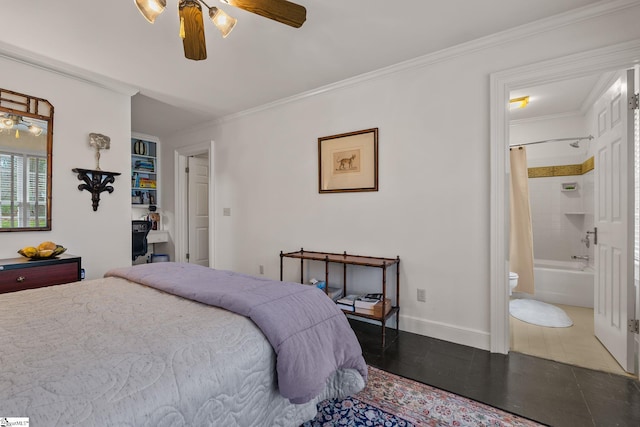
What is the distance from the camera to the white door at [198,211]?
5012 mm

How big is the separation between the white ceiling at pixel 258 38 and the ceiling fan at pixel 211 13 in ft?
1.22

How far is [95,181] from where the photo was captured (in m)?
2.98

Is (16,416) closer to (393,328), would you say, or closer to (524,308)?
(393,328)

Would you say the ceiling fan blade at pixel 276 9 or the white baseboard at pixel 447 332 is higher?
the ceiling fan blade at pixel 276 9

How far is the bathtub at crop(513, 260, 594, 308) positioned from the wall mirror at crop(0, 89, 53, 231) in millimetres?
5260

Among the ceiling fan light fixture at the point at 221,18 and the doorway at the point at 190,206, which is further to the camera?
the doorway at the point at 190,206

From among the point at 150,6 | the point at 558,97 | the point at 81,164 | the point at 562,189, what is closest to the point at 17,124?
the point at 81,164

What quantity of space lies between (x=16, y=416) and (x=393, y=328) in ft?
8.51

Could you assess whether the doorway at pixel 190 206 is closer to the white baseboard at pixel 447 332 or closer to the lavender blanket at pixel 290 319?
the lavender blanket at pixel 290 319

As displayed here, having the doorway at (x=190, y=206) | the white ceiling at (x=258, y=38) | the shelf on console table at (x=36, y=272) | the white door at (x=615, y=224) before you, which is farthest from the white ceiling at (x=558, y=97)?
the doorway at (x=190, y=206)

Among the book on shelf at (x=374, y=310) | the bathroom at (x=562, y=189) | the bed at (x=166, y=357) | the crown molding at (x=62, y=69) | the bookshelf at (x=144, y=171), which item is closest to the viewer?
the bed at (x=166, y=357)

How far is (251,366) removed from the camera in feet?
3.66

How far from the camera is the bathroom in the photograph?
11.2 feet

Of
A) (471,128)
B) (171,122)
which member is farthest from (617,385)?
(171,122)
